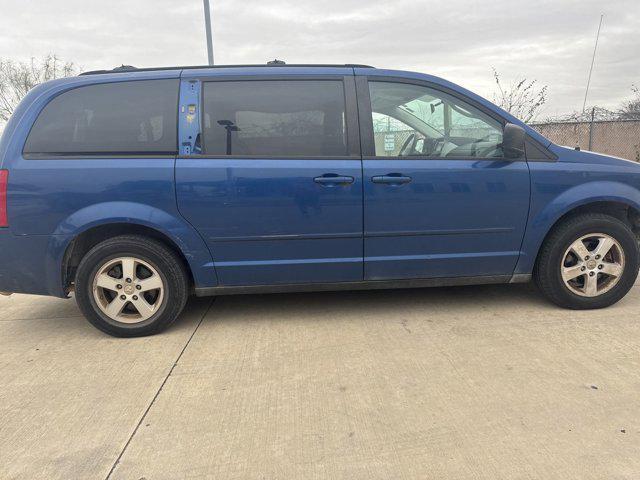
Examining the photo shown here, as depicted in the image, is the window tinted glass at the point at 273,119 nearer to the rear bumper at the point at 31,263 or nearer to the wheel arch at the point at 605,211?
the rear bumper at the point at 31,263

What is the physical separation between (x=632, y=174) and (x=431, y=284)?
1.74m

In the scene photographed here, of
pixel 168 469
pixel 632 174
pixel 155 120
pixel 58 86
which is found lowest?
pixel 168 469

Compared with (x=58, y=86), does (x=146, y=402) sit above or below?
below

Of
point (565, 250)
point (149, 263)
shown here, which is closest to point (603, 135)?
point (565, 250)

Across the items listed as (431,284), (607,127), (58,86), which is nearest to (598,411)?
(431,284)

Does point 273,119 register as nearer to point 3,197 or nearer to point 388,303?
point 388,303

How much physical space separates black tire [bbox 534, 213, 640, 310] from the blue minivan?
0.01 metres

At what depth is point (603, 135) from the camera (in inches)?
424

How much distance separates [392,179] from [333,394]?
1.54 meters

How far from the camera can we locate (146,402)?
2529mm

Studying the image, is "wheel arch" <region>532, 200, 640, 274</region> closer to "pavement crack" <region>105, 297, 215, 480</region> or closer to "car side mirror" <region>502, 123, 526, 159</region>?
"car side mirror" <region>502, 123, 526, 159</region>

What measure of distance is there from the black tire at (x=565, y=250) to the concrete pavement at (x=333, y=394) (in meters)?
0.13

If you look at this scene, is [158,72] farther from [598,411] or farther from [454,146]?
[598,411]

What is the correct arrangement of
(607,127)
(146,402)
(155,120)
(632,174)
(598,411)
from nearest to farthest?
(598,411) < (146,402) < (155,120) < (632,174) < (607,127)
